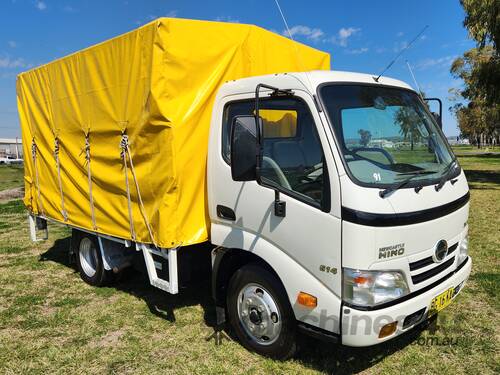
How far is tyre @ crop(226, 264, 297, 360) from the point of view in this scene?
11.5 feet

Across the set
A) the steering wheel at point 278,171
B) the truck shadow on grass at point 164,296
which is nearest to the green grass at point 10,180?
the truck shadow on grass at point 164,296

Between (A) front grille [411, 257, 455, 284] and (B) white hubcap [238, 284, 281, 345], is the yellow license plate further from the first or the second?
(B) white hubcap [238, 284, 281, 345]

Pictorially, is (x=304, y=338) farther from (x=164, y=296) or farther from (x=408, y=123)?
(x=164, y=296)

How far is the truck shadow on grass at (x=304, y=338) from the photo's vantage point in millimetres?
3689

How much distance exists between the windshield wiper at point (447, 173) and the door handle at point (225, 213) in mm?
1704

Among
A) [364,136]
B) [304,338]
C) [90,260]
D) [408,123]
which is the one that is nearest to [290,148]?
[364,136]

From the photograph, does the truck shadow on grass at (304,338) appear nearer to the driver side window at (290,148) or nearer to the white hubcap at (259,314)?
the white hubcap at (259,314)

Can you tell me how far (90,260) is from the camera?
19.4 feet

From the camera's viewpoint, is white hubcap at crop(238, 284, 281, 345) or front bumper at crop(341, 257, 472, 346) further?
white hubcap at crop(238, 284, 281, 345)

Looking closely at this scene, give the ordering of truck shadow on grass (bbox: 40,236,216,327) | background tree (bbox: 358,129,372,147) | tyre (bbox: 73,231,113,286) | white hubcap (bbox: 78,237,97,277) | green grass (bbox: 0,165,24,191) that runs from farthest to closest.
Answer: green grass (bbox: 0,165,24,191)
white hubcap (bbox: 78,237,97,277)
tyre (bbox: 73,231,113,286)
truck shadow on grass (bbox: 40,236,216,327)
background tree (bbox: 358,129,372,147)

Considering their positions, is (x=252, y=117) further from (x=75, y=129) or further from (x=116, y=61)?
(x=75, y=129)

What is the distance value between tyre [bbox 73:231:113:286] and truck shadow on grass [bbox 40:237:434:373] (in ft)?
0.79

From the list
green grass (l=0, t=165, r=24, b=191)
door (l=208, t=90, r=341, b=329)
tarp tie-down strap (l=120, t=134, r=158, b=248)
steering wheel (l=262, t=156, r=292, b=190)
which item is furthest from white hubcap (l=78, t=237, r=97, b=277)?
green grass (l=0, t=165, r=24, b=191)

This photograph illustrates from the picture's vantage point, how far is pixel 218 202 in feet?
12.9
